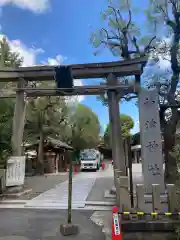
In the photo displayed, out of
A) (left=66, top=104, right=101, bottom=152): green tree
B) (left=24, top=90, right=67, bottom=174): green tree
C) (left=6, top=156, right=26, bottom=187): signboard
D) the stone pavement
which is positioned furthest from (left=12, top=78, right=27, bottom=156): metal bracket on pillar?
(left=66, top=104, right=101, bottom=152): green tree

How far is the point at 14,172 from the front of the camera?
35.9 ft

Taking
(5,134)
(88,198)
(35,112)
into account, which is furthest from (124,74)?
(35,112)

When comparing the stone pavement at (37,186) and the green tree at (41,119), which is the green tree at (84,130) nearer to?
the green tree at (41,119)

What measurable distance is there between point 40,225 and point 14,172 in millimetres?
4747

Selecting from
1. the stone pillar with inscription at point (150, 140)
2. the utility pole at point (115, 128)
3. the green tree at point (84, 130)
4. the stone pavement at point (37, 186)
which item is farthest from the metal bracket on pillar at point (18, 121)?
the green tree at point (84, 130)

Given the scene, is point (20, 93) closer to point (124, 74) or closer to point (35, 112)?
point (124, 74)

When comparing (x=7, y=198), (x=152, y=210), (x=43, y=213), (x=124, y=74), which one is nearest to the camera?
(x=152, y=210)

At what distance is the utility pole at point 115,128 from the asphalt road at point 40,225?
10.6 ft

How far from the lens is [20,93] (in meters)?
11.6

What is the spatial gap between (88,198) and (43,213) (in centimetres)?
303

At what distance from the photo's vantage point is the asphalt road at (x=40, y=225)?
19.1 ft

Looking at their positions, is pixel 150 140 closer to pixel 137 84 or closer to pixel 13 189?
pixel 137 84

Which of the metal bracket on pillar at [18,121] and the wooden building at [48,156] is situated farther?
the wooden building at [48,156]

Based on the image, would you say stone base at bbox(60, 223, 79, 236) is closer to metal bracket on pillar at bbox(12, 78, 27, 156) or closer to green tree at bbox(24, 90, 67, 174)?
metal bracket on pillar at bbox(12, 78, 27, 156)
